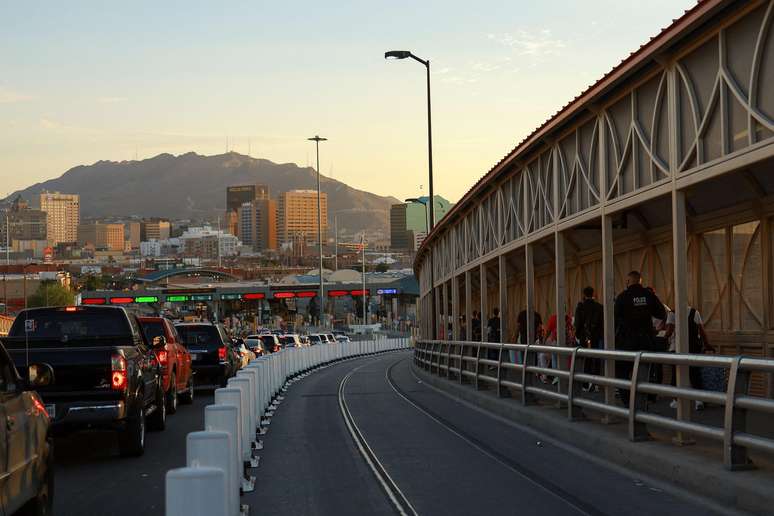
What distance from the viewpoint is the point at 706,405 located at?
17453 mm

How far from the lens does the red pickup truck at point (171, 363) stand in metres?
20.5

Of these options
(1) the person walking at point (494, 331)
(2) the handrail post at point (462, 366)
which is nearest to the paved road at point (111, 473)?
(2) the handrail post at point (462, 366)

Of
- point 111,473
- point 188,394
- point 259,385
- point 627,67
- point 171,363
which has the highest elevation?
point 627,67

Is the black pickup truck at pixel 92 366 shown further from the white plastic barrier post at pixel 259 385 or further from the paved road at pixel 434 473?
the white plastic barrier post at pixel 259 385

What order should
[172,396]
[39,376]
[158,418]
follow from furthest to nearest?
[172,396]
[158,418]
[39,376]

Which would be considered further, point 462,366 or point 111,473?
point 462,366

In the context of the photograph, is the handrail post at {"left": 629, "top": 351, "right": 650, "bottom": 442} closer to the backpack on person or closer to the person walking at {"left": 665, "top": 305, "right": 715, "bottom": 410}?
the person walking at {"left": 665, "top": 305, "right": 715, "bottom": 410}

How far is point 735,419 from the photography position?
34.9ft

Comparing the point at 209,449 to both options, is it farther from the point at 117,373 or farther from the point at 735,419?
the point at 117,373

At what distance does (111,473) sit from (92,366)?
1302 mm

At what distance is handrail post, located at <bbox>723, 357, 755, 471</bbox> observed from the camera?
1056cm

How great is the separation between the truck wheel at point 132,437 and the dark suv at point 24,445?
221 inches

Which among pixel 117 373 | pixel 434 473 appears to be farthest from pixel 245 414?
pixel 434 473

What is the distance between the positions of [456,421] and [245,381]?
504cm
